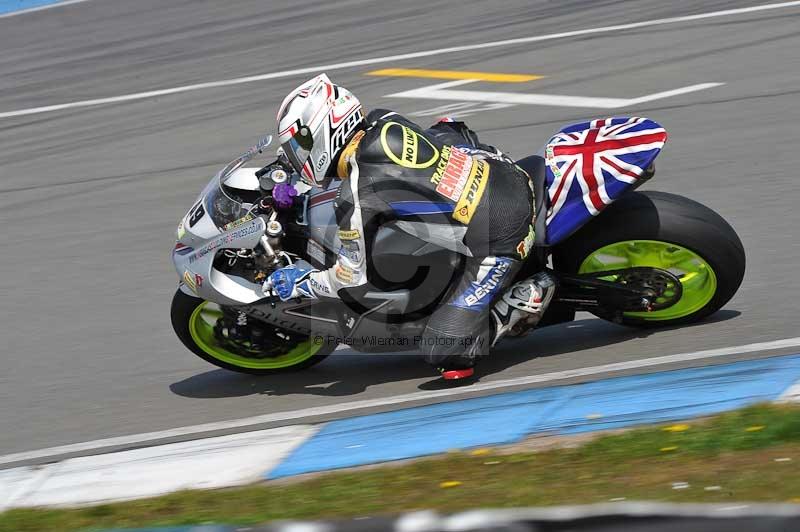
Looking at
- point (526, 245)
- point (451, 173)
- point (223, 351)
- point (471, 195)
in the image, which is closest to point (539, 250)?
point (526, 245)

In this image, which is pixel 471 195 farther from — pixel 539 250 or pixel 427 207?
pixel 539 250

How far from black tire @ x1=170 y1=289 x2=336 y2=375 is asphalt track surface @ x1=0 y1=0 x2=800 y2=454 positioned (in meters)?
0.08

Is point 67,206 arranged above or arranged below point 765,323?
above

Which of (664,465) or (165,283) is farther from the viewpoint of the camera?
(165,283)

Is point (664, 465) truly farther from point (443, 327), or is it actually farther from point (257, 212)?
point (257, 212)

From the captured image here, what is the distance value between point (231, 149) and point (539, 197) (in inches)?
252

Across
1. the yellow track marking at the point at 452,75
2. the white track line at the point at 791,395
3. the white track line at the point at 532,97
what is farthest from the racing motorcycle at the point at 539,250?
the yellow track marking at the point at 452,75

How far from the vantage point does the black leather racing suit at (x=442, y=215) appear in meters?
6.13

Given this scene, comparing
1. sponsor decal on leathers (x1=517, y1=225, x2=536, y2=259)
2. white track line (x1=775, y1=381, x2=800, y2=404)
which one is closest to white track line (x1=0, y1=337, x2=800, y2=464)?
sponsor decal on leathers (x1=517, y1=225, x2=536, y2=259)

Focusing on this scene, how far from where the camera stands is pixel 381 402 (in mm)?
6383

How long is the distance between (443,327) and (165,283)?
3120 mm

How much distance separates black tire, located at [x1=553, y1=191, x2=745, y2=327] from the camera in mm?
6277

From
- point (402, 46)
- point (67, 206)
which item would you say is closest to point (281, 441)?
point (67, 206)

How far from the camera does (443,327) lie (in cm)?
629
